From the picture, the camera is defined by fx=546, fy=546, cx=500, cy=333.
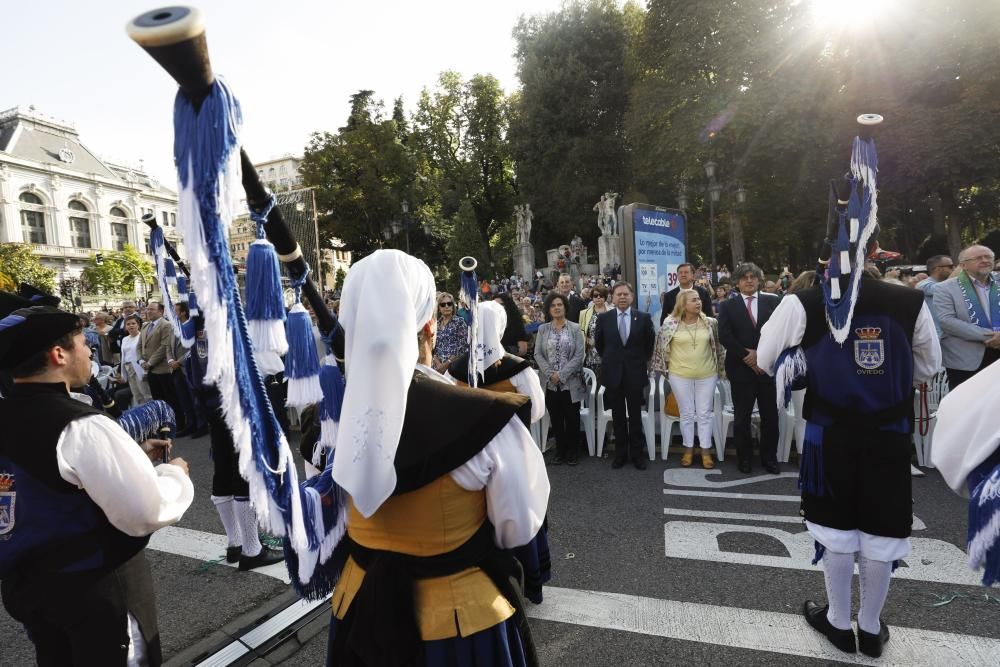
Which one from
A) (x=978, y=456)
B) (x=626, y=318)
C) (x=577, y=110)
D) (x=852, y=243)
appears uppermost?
(x=577, y=110)

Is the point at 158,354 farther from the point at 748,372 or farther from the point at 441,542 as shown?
the point at 441,542

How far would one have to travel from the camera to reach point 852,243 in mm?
2742

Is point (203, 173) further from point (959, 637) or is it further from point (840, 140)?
point (840, 140)

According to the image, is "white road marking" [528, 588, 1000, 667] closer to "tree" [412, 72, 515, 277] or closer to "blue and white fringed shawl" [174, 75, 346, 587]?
"blue and white fringed shawl" [174, 75, 346, 587]

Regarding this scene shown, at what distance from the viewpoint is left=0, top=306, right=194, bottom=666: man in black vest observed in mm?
1810

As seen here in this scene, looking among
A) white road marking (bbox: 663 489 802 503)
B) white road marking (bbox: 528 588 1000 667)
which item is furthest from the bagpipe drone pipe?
white road marking (bbox: 663 489 802 503)

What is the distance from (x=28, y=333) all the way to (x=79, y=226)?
68963 millimetres

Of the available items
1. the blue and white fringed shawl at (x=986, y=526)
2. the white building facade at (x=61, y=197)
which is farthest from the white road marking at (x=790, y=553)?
the white building facade at (x=61, y=197)

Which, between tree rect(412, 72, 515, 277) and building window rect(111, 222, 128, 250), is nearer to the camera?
tree rect(412, 72, 515, 277)

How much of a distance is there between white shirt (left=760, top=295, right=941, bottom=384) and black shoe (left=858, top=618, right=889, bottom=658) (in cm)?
132

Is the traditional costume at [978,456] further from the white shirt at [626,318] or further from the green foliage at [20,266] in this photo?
the green foliage at [20,266]

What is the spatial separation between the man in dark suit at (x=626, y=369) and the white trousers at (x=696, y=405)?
41cm

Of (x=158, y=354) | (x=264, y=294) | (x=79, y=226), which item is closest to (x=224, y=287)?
(x=264, y=294)


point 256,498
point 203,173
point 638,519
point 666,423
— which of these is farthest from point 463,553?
point 666,423
